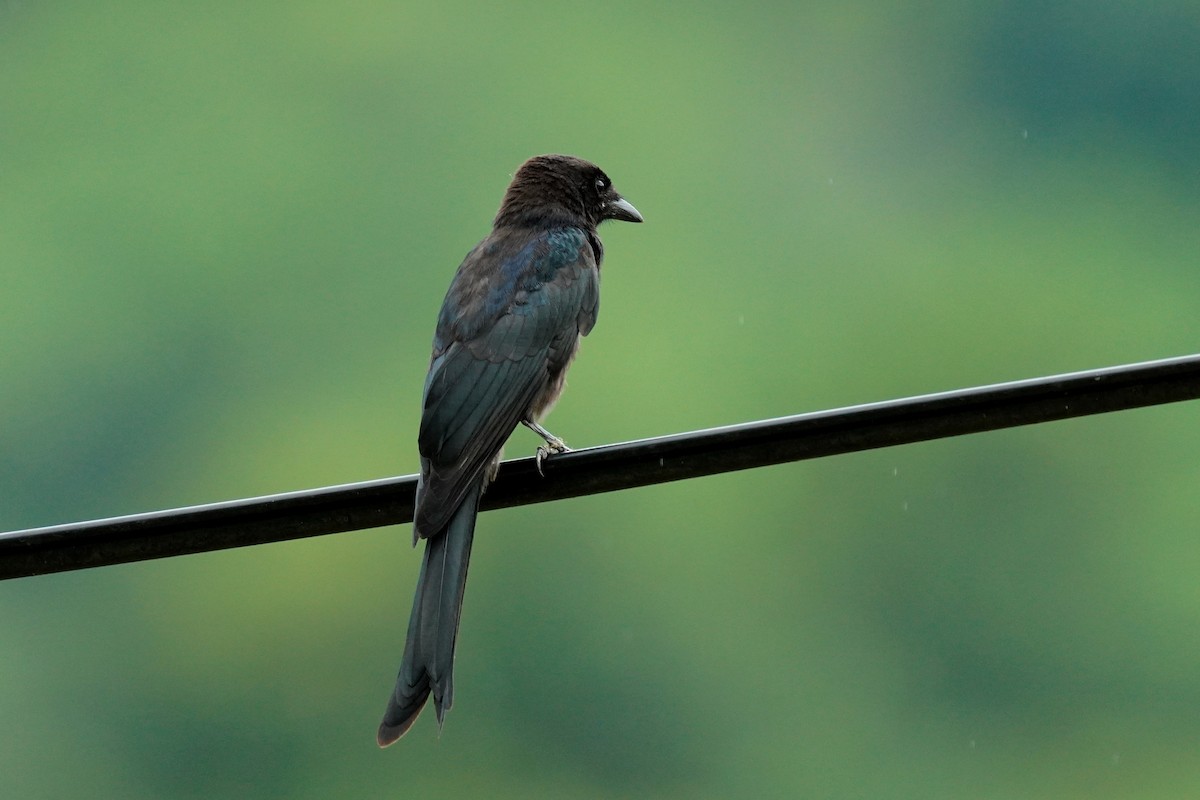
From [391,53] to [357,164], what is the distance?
587 centimetres

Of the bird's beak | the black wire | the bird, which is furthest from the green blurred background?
the black wire

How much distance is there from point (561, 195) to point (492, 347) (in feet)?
5.10

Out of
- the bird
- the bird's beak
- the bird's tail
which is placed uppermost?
the bird's beak

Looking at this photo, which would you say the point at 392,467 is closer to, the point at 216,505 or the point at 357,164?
the point at 357,164

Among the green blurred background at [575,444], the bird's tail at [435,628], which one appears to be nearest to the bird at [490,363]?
the bird's tail at [435,628]

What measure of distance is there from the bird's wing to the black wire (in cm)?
109

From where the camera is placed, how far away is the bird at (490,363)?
425 cm

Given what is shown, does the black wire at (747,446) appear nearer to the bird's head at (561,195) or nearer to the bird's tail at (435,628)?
the bird's tail at (435,628)

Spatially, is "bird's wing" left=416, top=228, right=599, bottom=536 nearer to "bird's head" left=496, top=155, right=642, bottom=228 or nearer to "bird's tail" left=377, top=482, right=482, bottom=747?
"bird's tail" left=377, top=482, right=482, bottom=747

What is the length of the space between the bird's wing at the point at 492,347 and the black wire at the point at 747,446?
109 centimetres

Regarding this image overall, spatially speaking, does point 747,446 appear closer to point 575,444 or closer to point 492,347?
point 492,347

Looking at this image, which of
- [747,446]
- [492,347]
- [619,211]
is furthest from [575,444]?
[747,446]

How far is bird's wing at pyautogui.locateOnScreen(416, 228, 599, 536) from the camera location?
4598mm

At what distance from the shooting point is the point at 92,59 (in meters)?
48.8
